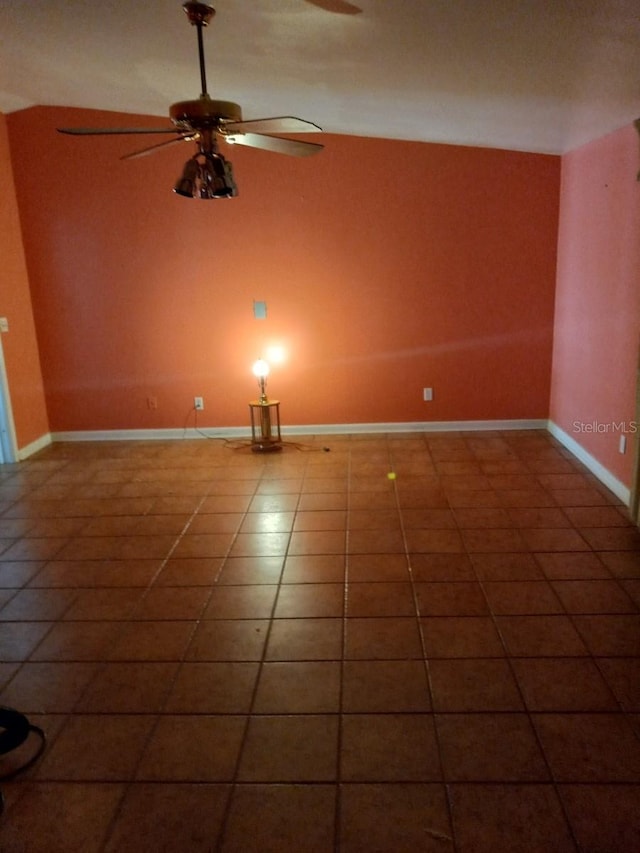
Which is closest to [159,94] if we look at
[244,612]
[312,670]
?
[244,612]

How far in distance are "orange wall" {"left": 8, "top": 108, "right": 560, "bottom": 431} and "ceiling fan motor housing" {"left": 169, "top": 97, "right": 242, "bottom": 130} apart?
8.90ft

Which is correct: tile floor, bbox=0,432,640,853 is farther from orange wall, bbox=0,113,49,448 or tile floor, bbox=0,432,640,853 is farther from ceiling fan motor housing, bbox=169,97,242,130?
ceiling fan motor housing, bbox=169,97,242,130

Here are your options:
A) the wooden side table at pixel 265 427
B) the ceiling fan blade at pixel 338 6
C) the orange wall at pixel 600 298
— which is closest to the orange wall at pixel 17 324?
the wooden side table at pixel 265 427

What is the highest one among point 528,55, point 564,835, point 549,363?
point 528,55

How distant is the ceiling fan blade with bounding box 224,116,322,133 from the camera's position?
2.60 m

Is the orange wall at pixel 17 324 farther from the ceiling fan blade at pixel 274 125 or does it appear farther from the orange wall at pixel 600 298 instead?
the orange wall at pixel 600 298

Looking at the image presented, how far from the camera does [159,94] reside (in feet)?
14.0

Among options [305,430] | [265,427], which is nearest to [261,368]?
[265,427]

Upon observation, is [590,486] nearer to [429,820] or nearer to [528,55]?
[528,55]

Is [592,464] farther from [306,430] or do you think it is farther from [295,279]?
[295,279]

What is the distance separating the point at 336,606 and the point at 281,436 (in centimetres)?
290

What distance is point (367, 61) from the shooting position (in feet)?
9.86

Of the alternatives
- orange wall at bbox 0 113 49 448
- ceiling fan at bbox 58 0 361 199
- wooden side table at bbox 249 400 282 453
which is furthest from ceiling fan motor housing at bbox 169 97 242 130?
orange wall at bbox 0 113 49 448

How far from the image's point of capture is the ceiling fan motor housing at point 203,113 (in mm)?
2520
